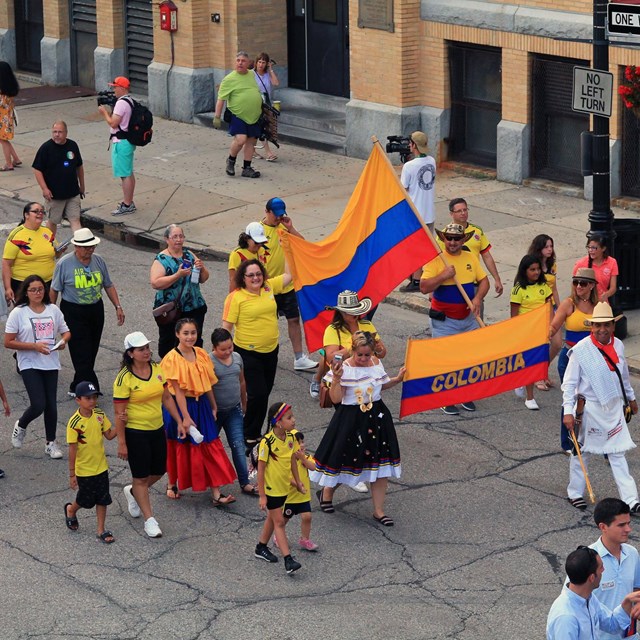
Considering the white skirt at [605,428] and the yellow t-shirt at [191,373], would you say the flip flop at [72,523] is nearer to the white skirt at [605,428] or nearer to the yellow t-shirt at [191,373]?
the yellow t-shirt at [191,373]

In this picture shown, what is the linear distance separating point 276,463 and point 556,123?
11498 mm

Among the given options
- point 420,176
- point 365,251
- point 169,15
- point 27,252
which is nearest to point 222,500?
point 365,251

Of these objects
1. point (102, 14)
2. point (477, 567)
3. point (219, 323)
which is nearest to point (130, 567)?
point (477, 567)

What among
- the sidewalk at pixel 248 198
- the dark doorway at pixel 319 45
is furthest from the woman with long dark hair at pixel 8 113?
the dark doorway at pixel 319 45

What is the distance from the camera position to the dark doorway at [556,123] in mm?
20062

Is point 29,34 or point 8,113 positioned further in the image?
point 29,34

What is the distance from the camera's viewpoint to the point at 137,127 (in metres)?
19.7

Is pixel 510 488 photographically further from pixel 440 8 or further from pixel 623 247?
pixel 440 8

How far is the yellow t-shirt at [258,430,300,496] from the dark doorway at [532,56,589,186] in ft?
36.2

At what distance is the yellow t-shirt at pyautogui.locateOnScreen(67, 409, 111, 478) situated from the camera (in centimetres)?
1059

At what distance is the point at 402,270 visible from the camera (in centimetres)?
1277

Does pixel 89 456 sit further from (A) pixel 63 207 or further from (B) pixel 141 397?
(A) pixel 63 207

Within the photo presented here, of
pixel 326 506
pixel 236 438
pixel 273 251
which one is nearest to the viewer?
pixel 326 506

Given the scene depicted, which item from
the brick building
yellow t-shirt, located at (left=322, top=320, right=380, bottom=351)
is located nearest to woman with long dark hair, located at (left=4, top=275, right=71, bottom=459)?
yellow t-shirt, located at (left=322, top=320, right=380, bottom=351)
